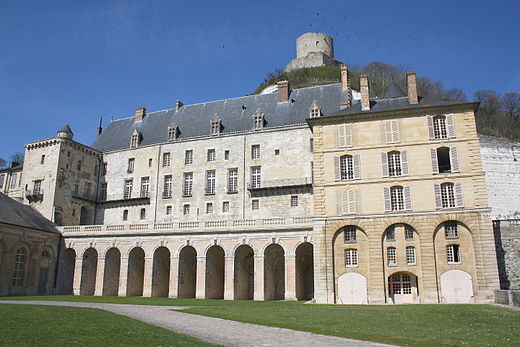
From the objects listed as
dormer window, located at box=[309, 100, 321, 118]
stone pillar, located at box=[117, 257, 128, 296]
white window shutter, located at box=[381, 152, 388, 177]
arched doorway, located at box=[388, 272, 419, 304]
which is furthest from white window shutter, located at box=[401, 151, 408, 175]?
stone pillar, located at box=[117, 257, 128, 296]

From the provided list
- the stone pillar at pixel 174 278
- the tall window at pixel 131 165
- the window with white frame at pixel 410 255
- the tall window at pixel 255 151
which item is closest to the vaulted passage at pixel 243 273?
the stone pillar at pixel 174 278

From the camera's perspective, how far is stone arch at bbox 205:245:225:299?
112ft

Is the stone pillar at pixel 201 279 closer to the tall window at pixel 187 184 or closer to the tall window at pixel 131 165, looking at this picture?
the tall window at pixel 187 184

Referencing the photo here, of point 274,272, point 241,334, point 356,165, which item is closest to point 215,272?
point 274,272

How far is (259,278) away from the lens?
31.8 meters

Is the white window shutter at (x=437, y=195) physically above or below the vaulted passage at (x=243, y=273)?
above

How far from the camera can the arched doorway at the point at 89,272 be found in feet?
123

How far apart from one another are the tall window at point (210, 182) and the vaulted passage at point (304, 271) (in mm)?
10479

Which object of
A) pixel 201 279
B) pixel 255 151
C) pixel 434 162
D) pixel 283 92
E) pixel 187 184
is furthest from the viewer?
pixel 283 92

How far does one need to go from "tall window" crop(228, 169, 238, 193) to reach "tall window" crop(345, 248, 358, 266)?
45.1 feet

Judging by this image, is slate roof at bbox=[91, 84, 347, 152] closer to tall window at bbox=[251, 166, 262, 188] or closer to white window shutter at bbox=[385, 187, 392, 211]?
tall window at bbox=[251, 166, 262, 188]

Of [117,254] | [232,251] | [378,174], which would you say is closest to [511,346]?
[378,174]

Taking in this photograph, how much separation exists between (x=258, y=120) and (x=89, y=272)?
18.9 metres

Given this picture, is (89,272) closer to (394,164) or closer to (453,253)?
(394,164)
